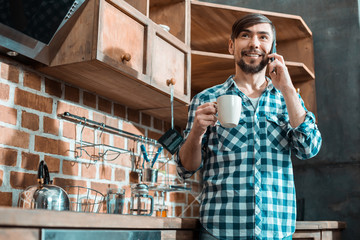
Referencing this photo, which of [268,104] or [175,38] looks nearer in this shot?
[268,104]

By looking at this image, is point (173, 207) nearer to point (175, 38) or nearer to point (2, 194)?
point (175, 38)

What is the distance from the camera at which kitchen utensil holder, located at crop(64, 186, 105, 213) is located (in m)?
1.95

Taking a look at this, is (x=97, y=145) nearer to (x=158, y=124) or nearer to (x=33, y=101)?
(x=33, y=101)

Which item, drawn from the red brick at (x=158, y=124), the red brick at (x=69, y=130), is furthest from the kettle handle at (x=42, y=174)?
the red brick at (x=158, y=124)

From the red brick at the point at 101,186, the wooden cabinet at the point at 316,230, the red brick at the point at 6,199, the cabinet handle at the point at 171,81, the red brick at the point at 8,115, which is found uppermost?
the cabinet handle at the point at 171,81

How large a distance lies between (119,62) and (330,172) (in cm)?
167

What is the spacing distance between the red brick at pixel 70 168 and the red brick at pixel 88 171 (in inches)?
1.6

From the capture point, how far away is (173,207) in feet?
8.88

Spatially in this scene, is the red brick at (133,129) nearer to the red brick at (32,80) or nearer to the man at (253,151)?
the red brick at (32,80)

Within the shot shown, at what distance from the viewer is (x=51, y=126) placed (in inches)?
75.6

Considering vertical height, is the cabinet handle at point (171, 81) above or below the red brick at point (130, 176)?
above

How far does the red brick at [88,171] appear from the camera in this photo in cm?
207

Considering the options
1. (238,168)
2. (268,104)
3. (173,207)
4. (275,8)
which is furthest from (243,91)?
(275,8)

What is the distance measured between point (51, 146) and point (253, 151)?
87cm
